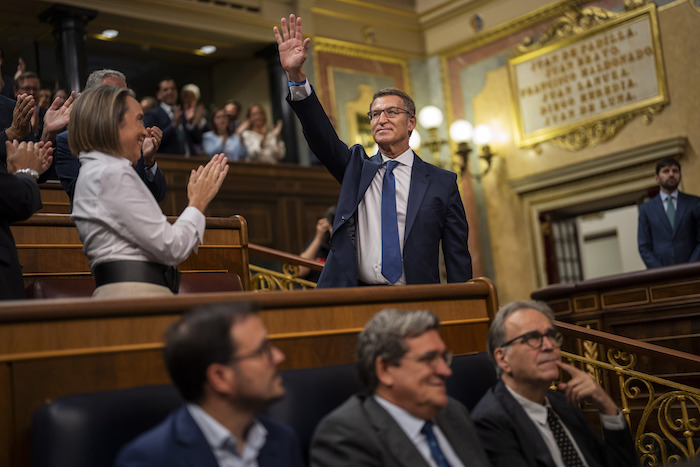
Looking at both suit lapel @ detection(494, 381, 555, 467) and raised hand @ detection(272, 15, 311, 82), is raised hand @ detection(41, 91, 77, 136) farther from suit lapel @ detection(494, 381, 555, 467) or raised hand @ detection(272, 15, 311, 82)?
suit lapel @ detection(494, 381, 555, 467)

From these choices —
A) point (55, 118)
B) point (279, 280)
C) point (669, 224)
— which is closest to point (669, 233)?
point (669, 224)

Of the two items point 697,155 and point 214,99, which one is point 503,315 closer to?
point 697,155

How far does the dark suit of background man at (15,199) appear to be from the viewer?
246cm

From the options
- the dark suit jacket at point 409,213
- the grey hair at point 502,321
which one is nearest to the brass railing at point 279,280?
the dark suit jacket at point 409,213

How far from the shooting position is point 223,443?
1.78m

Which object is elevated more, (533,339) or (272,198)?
(272,198)

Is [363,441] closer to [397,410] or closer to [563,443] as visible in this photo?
[397,410]

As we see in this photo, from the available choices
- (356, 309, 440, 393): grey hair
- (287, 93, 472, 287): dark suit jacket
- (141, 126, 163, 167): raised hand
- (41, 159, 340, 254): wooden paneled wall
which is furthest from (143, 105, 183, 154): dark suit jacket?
(356, 309, 440, 393): grey hair

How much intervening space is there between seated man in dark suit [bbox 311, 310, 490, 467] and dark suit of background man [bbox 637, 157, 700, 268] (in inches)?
178

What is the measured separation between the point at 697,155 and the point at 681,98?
0.54 m

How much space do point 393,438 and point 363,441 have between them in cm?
8

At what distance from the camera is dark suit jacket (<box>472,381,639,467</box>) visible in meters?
2.38

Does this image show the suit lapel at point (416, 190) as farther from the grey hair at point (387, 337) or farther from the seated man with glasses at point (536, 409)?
the grey hair at point (387, 337)

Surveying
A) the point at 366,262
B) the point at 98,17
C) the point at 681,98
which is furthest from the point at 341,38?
the point at 366,262
